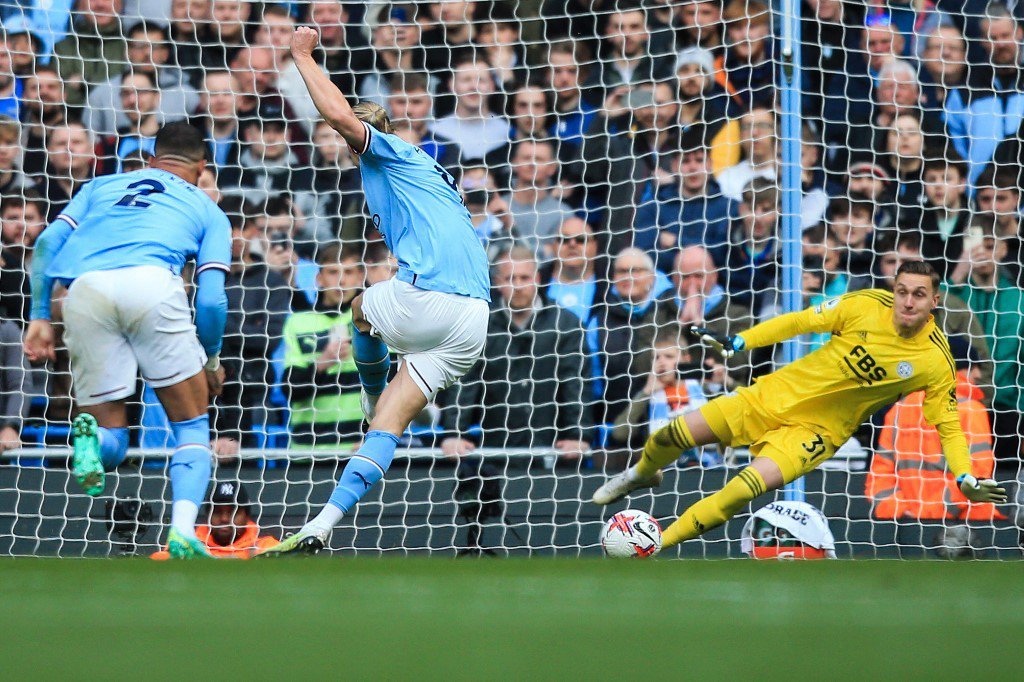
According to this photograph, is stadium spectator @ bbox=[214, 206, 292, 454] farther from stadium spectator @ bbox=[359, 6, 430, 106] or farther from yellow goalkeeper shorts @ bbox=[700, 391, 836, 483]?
yellow goalkeeper shorts @ bbox=[700, 391, 836, 483]

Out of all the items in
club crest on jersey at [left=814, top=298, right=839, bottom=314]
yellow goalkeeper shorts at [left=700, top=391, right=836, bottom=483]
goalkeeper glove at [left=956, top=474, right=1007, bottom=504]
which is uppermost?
club crest on jersey at [left=814, top=298, right=839, bottom=314]

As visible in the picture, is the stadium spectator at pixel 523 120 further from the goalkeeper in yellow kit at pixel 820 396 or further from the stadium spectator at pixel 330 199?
the goalkeeper in yellow kit at pixel 820 396

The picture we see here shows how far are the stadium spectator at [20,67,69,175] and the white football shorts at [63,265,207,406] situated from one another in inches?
118

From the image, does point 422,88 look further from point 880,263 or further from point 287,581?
point 287,581

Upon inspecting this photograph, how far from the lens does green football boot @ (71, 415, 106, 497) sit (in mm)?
4473

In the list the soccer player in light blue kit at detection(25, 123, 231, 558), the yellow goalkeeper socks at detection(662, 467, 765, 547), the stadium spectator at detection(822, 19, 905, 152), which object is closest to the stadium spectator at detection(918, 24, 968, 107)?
the stadium spectator at detection(822, 19, 905, 152)

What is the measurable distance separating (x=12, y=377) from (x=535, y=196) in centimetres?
317

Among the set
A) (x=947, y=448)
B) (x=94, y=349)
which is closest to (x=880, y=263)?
(x=947, y=448)

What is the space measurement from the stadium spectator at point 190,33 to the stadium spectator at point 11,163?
102 cm

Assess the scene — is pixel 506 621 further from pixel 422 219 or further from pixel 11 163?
pixel 11 163

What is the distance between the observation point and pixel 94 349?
15.5ft

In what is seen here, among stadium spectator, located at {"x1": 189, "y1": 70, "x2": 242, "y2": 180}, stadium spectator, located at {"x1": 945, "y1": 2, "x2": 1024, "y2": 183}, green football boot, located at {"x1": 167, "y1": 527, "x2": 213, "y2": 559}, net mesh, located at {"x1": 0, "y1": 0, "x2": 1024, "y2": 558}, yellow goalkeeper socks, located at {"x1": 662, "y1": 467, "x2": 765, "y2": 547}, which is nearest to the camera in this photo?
green football boot, located at {"x1": 167, "y1": 527, "x2": 213, "y2": 559}

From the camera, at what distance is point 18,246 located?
288 inches

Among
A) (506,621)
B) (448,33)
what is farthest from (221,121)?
(506,621)
